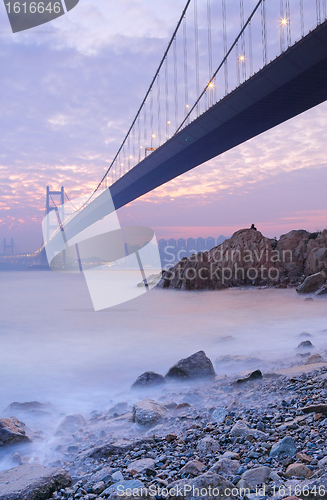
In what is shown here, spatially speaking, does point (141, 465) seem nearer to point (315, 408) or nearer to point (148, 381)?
point (315, 408)

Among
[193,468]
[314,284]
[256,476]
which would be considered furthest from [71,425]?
[314,284]

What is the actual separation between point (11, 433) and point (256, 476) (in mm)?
1697

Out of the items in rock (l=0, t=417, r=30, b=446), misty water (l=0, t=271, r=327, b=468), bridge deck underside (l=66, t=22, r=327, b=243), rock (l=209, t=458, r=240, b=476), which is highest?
bridge deck underside (l=66, t=22, r=327, b=243)

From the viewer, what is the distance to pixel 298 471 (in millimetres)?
1418

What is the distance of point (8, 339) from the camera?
6.75 metres

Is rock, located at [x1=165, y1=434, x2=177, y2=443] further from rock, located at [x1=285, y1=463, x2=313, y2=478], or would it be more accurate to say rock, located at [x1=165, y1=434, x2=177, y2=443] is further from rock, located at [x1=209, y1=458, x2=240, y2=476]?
rock, located at [x1=285, y1=463, x2=313, y2=478]

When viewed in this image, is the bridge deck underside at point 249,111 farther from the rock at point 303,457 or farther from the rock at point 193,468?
the rock at point 193,468

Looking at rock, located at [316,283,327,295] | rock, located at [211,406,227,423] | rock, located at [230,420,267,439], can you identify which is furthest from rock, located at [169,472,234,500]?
rock, located at [316,283,327,295]

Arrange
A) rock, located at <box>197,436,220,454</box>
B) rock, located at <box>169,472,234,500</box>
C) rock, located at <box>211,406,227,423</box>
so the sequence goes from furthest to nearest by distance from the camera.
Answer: rock, located at <box>211,406,227,423</box> → rock, located at <box>197,436,220,454</box> → rock, located at <box>169,472,234,500</box>

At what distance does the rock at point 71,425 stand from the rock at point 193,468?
1285 mm

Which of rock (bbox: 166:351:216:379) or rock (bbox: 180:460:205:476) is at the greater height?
rock (bbox: 180:460:205:476)

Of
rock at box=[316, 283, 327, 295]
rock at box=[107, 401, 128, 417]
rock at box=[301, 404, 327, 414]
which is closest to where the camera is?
rock at box=[301, 404, 327, 414]

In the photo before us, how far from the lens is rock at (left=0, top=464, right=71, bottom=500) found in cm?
154

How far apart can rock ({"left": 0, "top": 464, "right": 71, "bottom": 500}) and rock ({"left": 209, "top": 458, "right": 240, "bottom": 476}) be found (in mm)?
750
